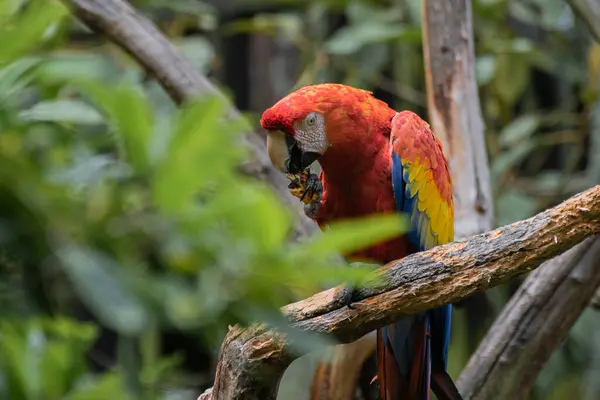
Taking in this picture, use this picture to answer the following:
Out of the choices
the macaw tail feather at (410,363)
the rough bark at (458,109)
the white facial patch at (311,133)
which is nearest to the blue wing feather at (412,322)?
the macaw tail feather at (410,363)

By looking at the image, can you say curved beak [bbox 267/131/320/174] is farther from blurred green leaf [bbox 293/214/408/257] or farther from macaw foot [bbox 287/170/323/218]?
blurred green leaf [bbox 293/214/408/257]

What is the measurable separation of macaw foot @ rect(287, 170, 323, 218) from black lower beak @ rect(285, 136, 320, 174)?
0.02 m

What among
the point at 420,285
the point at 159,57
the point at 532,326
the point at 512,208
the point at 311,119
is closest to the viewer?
the point at 420,285

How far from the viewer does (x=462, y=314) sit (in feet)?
6.68

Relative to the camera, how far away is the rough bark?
4.26 ft

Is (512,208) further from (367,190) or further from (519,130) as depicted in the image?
(367,190)

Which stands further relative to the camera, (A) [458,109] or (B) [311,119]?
(A) [458,109]

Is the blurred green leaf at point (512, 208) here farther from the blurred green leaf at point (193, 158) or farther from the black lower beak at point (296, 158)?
the blurred green leaf at point (193, 158)

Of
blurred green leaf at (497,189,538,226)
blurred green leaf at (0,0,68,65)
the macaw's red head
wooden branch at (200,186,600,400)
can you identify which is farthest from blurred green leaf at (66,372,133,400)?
blurred green leaf at (497,189,538,226)

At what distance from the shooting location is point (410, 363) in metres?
1.07

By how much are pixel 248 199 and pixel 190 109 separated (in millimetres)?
40

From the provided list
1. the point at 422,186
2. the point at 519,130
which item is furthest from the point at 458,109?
the point at 519,130

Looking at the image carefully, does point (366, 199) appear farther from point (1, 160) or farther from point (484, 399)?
point (1, 160)

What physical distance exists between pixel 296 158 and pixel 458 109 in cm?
41
